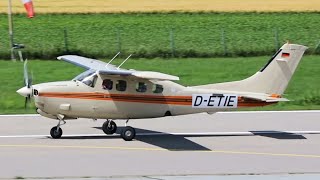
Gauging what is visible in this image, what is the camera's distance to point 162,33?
145ft

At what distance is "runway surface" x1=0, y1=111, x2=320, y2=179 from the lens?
1661 centimetres

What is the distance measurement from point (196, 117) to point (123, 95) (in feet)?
14.3

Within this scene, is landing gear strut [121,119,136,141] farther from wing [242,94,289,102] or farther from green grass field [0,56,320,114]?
green grass field [0,56,320,114]

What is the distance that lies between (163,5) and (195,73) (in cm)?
2505

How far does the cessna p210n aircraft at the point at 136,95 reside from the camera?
66.4 feet

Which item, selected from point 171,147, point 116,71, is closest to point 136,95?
point 116,71

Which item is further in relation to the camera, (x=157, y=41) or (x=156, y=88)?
(x=157, y=41)

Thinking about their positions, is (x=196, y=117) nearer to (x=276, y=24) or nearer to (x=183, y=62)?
(x=183, y=62)

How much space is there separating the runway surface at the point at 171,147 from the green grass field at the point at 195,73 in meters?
2.53

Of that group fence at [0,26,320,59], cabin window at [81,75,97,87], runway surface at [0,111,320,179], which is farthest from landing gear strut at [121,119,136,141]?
fence at [0,26,320,59]

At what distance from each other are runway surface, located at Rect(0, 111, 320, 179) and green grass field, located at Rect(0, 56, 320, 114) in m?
2.53

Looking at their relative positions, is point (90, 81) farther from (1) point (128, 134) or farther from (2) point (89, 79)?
(1) point (128, 134)

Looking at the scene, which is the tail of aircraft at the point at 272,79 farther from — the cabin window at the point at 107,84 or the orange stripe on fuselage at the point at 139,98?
the cabin window at the point at 107,84

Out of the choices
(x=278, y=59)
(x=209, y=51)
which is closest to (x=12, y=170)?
(x=278, y=59)
